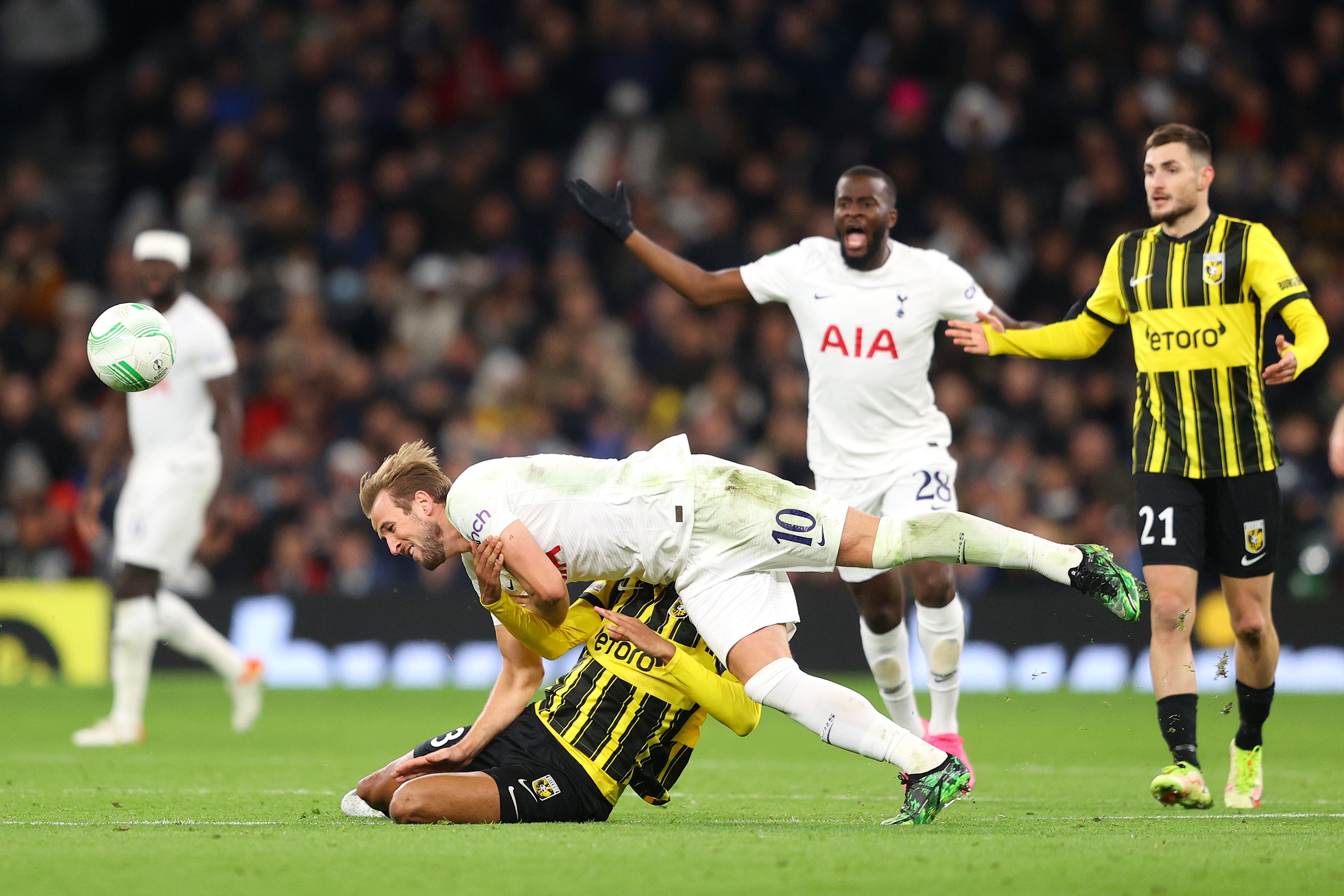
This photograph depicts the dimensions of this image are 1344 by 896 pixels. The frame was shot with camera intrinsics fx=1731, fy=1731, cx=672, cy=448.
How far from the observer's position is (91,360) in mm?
7547

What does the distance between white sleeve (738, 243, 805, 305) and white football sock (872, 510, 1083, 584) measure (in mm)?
2216

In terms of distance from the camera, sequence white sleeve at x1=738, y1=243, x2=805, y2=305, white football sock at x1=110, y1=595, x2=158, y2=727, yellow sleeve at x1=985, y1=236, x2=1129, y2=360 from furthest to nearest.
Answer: white football sock at x1=110, y1=595, x2=158, y2=727, white sleeve at x1=738, y1=243, x2=805, y2=305, yellow sleeve at x1=985, y1=236, x2=1129, y2=360

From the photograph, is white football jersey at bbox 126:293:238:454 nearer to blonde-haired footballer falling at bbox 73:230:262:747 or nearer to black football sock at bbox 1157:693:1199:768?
blonde-haired footballer falling at bbox 73:230:262:747

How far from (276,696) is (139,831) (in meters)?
7.34

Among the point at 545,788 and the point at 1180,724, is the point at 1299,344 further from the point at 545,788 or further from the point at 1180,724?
the point at 545,788

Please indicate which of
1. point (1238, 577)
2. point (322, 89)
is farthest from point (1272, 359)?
point (322, 89)

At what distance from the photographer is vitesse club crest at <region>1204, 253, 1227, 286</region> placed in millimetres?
6609

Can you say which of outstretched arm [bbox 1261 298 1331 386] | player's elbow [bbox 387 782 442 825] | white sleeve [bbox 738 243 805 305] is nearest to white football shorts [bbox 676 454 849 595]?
player's elbow [bbox 387 782 442 825]

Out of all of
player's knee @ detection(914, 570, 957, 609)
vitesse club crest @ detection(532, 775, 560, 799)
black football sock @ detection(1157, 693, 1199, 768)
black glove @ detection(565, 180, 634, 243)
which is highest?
black glove @ detection(565, 180, 634, 243)

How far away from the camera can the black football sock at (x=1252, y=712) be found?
6723 mm

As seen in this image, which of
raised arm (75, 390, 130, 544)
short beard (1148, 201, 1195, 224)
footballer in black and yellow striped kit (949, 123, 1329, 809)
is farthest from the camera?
raised arm (75, 390, 130, 544)

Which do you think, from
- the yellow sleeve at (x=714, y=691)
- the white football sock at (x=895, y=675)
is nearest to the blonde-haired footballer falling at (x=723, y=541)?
the yellow sleeve at (x=714, y=691)

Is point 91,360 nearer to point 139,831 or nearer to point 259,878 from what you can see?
point 139,831

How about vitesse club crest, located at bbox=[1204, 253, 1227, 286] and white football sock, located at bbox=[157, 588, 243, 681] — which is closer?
vitesse club crest, located at bbox=[1204, 253, 1227, 286]
